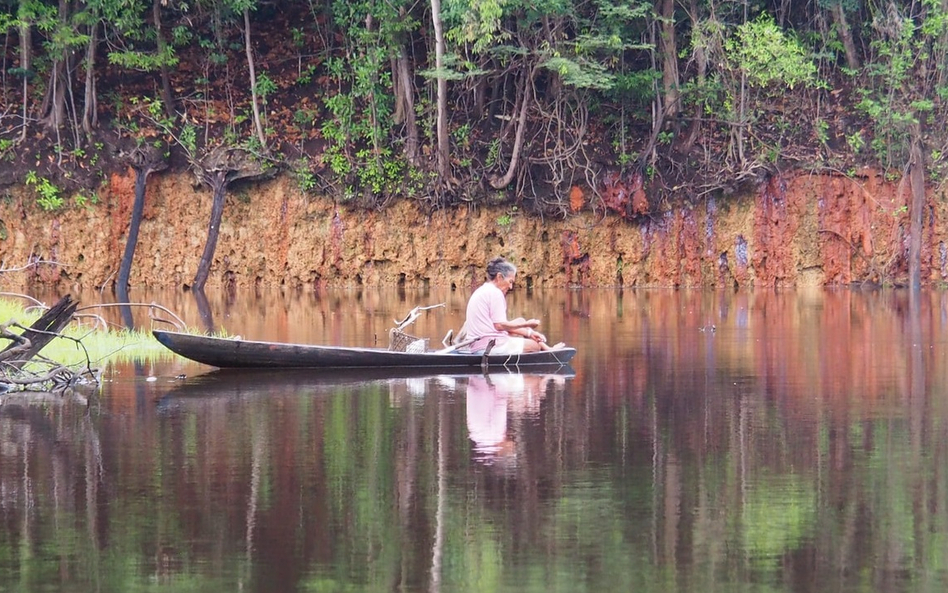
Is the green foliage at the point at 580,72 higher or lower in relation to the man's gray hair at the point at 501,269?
higher

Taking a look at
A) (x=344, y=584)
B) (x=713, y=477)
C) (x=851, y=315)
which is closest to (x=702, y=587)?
(x=344, y=584)

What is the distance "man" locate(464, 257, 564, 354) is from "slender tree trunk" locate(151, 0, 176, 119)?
23720mm

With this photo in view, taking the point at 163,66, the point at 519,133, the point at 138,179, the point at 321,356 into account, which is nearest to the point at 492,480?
the point at 321,356

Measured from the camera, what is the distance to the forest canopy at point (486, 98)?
39312mm

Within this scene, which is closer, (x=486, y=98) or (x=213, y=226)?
(x=213, y=226)

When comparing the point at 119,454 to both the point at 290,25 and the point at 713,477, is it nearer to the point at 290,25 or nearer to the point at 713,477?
the point at 713,477

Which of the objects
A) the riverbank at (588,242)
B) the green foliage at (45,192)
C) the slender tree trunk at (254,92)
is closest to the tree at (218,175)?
the slender tree trunk at (254,92)

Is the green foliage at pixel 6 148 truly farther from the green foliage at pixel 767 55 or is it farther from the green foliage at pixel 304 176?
the green foliage at pixel 767 55

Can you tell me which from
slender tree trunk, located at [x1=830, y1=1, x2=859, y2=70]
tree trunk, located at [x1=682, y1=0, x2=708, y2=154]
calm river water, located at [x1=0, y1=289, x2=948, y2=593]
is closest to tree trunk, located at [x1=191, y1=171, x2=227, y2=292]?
tree trunk, located at [x1=682, y1=0, x2=708, y2=154]

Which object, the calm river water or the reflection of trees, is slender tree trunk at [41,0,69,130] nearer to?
the calm river water

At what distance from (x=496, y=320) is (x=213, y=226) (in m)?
21.3

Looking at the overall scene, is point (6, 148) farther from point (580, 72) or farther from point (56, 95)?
point (580, 72)

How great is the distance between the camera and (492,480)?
10469 millimetres

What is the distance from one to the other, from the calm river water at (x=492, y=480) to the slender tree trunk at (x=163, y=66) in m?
22.3
